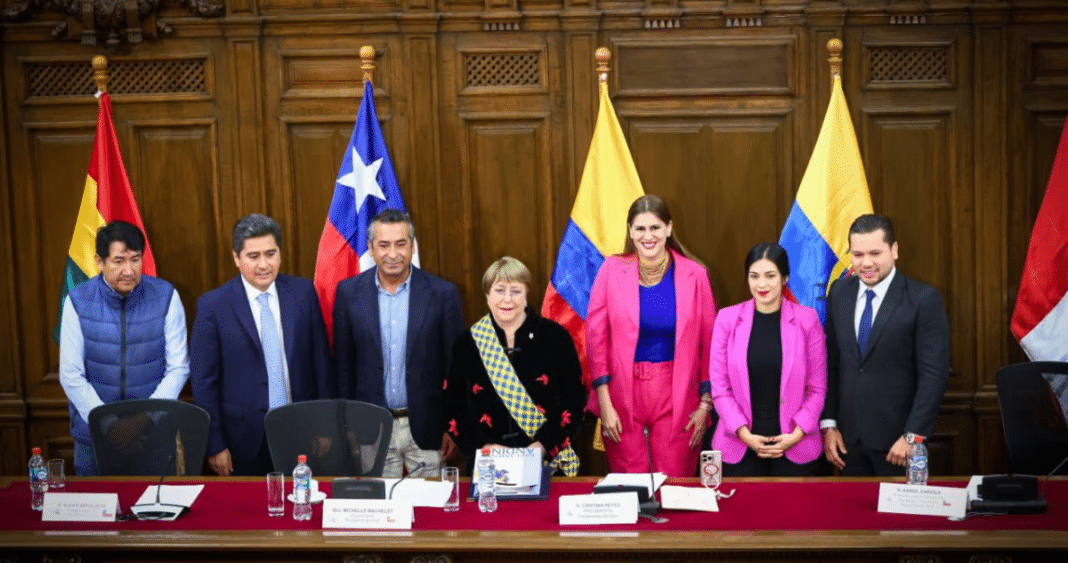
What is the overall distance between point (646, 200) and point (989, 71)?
195cm

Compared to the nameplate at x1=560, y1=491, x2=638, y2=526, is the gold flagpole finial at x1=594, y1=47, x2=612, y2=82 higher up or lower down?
higher up

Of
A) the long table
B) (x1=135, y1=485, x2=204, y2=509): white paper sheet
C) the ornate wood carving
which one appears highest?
the ornate wood carving

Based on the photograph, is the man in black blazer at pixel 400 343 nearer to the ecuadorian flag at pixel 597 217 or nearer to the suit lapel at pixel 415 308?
the suit lapel at pixel 415 308

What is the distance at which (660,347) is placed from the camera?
14.4ft

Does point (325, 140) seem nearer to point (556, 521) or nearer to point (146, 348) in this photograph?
point (146, 348)

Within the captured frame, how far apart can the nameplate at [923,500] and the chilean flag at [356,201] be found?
2514 mm

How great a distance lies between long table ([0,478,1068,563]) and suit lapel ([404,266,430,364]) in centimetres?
111

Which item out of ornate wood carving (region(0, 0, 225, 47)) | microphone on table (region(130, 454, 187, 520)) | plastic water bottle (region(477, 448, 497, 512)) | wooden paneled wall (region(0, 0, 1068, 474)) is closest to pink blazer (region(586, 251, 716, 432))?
wooden paneled wall (region(0, 0, 1068, 474))

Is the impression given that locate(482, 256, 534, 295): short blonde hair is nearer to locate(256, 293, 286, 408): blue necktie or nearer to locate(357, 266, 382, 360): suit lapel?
locate(357, 266, 382, 360): suit lapel

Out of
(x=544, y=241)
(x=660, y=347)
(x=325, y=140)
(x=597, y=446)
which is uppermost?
(x=325, y=140)

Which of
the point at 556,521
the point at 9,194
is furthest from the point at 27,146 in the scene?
the point at 556,521

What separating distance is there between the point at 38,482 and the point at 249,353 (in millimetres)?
996

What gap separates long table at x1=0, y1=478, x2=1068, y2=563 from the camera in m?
2.97

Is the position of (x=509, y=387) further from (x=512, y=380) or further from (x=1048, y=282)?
(x=1048, y=282)
